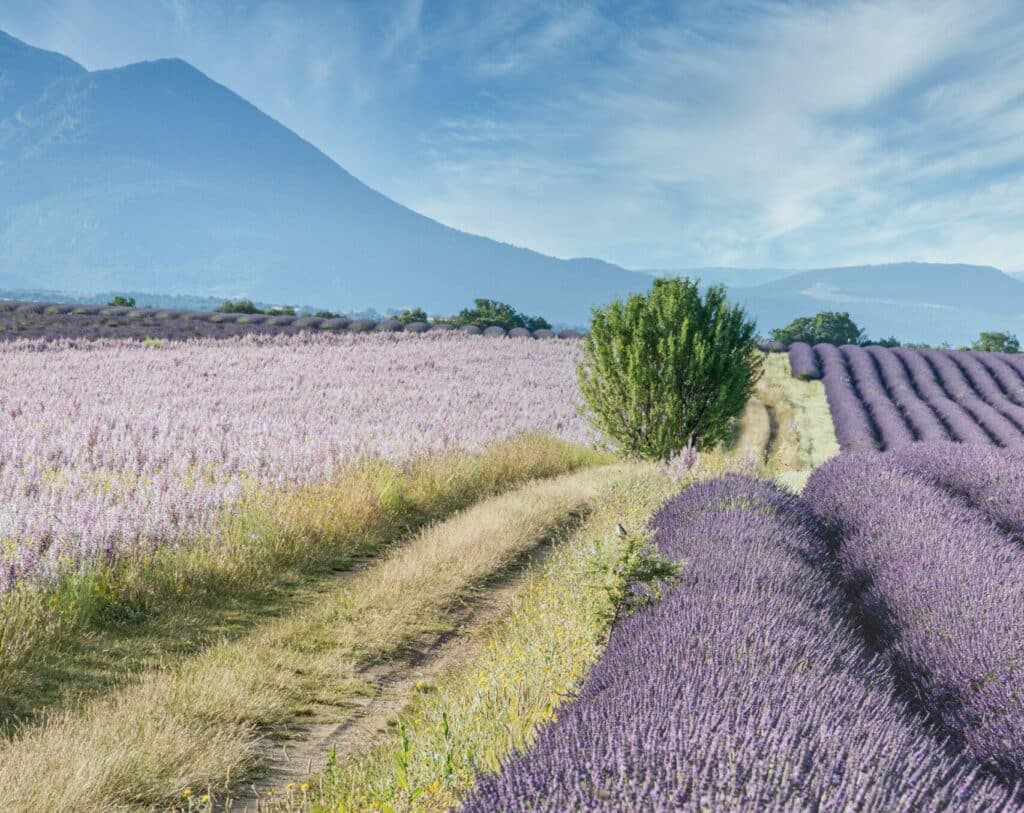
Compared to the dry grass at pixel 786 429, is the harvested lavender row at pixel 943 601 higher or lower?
higher

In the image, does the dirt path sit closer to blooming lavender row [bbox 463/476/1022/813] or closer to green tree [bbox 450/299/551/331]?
blooming lavender row [bbox 463/476/1022/813]

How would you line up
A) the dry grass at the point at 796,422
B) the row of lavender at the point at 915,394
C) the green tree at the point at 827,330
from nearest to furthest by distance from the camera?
1. the dry grass at the point at 796,422
2. the row of lavender at the point at 915,394
3. the green tree at the point at 827,330

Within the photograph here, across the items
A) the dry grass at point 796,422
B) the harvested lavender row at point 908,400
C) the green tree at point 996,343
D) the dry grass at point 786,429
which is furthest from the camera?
the green tree at point 996,343

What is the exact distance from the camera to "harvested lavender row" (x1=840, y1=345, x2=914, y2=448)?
789 inches

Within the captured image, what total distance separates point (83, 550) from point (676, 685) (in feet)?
Answer: 15.7

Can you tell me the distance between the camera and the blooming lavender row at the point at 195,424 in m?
5.89

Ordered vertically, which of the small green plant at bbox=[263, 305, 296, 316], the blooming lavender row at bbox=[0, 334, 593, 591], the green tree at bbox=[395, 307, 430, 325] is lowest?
the blooming lavender row at bbox=[0, 334, 593, 591]

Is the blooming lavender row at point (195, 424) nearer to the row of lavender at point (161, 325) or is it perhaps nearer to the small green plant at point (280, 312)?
the row of lavender at point (161, 325)

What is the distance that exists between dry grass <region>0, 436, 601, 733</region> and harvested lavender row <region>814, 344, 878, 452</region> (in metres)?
12.9

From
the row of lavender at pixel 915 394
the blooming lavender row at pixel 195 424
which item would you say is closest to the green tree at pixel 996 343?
the row of lavender at pixel 915 394

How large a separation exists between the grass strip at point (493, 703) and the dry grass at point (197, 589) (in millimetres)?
1819

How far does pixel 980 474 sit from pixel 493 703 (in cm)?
703

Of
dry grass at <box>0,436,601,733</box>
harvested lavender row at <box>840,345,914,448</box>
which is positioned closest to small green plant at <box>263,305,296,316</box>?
harvested lavender row at <box>840,345,914,448</box>

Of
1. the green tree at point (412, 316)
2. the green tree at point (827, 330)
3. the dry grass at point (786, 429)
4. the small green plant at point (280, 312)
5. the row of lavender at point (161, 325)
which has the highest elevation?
the green tree at point (827, 330)
